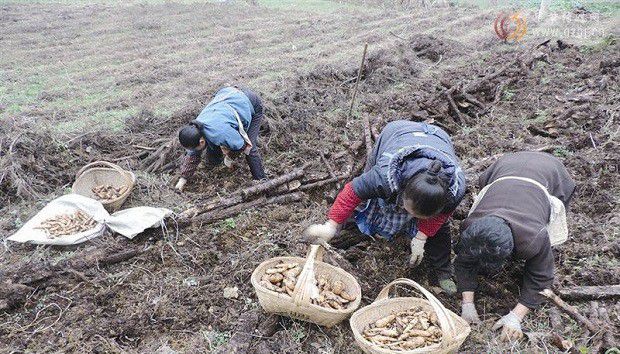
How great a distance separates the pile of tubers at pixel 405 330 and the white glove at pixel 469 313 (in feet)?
1.15

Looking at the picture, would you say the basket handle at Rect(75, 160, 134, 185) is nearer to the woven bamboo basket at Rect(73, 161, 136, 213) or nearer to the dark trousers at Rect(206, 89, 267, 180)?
the woven bamboo basket at Rect(73, 161, 136, 213)

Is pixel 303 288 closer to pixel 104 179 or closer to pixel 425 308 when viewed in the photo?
pixel 425 308

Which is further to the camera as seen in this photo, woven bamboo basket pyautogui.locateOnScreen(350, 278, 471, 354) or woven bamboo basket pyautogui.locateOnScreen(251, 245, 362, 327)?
woven bamboo basket pyautogui.locateOnScreen(251, 245, 362, 327)

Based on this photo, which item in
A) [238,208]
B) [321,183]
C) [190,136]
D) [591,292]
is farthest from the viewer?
[321,183]

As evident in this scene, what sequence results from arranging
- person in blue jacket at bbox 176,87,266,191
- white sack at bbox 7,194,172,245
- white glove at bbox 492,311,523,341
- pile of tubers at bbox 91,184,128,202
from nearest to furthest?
white glove at bbox 492,311,523,341
white sack at bbox 7,194,172,245
person in blue jacket at bbox 176,87,266,191
pile of tubers at bbox 91,184,128,202

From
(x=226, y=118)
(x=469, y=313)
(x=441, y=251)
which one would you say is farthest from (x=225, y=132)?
(x=469, y=313)

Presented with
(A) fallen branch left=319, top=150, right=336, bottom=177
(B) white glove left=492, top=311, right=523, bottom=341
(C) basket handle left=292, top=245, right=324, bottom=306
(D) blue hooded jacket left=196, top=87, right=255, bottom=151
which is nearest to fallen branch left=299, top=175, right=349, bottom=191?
(A) fallen branch left=319, top=150, right=336, bottom=177

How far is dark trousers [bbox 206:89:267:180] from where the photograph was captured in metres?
5.09

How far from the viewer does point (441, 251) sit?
3.58 meters

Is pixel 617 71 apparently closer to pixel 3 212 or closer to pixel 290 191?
pixel 290 191

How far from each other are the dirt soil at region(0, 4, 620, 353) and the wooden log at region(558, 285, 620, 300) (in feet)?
0.28

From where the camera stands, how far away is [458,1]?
67.2 feet

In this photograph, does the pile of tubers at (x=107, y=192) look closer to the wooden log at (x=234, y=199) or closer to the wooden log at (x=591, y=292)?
the wooden log at (x=234, y=199)

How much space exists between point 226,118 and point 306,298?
2449 mm
